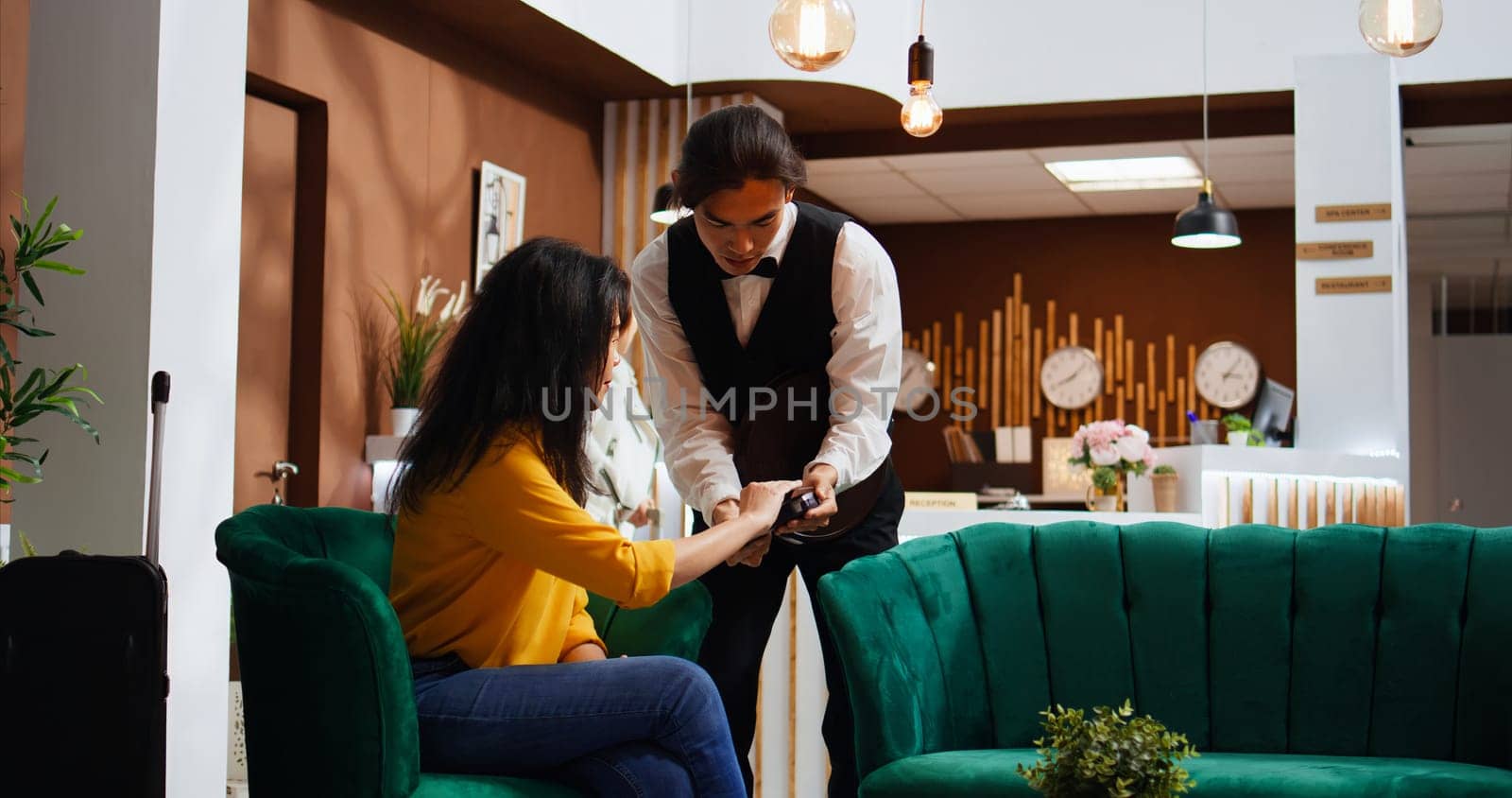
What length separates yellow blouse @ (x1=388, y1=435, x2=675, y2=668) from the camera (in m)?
2.07

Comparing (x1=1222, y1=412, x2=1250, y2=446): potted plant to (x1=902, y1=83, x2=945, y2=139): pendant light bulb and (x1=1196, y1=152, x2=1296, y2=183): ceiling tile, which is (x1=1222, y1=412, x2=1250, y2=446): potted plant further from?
(x1=1196, y1=152, x2=1296, y2=183): ceiling tile

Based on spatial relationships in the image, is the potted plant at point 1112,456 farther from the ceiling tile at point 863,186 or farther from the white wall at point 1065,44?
the ceiling tile at point 863,186

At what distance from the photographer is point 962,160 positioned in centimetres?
901

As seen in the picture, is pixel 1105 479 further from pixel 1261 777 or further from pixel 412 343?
pixel 1261 777

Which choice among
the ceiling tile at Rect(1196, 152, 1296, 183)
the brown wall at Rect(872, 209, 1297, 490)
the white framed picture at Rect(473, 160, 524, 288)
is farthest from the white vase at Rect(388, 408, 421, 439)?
the brown wall at Rect(872, 209, 1297, 490)

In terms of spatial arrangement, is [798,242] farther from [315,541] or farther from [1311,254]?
[1311,254]

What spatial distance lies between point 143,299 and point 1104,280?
8.29 meters

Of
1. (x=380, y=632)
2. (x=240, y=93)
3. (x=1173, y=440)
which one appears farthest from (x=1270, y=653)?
(x=1173, y=440)

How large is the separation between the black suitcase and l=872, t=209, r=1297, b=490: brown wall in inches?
342

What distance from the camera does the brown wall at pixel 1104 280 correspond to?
10.4 m

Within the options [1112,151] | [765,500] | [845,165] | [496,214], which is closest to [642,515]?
[496,214]

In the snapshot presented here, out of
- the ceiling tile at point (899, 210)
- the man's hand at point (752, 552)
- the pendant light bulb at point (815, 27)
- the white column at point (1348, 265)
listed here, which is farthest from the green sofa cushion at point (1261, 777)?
the ceiling tile at point (899, 210)

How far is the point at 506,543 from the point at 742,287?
0.72 meters

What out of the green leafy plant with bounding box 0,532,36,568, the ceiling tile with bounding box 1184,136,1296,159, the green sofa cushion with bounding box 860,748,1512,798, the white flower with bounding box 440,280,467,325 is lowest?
the green sofa cushion with bounding box 860,748,1512,798
